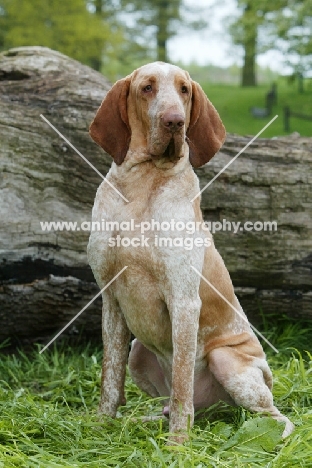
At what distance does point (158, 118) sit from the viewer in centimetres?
351

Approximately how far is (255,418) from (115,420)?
0.82 meters

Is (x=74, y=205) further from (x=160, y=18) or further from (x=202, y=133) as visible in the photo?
(x=160, y=18)

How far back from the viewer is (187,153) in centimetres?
385

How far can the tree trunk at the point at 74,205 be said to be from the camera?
5.32 meters

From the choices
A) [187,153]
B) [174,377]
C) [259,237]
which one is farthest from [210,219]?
[174,377]

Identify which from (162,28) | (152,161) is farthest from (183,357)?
(162,28)

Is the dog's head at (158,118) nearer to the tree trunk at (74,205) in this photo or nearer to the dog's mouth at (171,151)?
the dog's mouth at (171,151)

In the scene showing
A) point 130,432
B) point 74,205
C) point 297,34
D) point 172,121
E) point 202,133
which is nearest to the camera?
point 172,121

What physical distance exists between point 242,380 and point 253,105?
12.0 m

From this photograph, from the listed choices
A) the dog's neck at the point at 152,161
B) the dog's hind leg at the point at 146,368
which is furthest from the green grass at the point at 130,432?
the dog's neck at the point at 152,161

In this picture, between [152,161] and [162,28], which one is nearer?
[152,161]

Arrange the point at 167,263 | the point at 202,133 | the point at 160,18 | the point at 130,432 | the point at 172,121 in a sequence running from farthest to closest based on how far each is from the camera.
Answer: the point at 160,18 < the point at 202,133 < the point at 130,432 < the point at 167,263 < the point at 172,121

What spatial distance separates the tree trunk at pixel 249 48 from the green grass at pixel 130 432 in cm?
990

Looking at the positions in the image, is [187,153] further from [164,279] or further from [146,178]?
[164,279]
